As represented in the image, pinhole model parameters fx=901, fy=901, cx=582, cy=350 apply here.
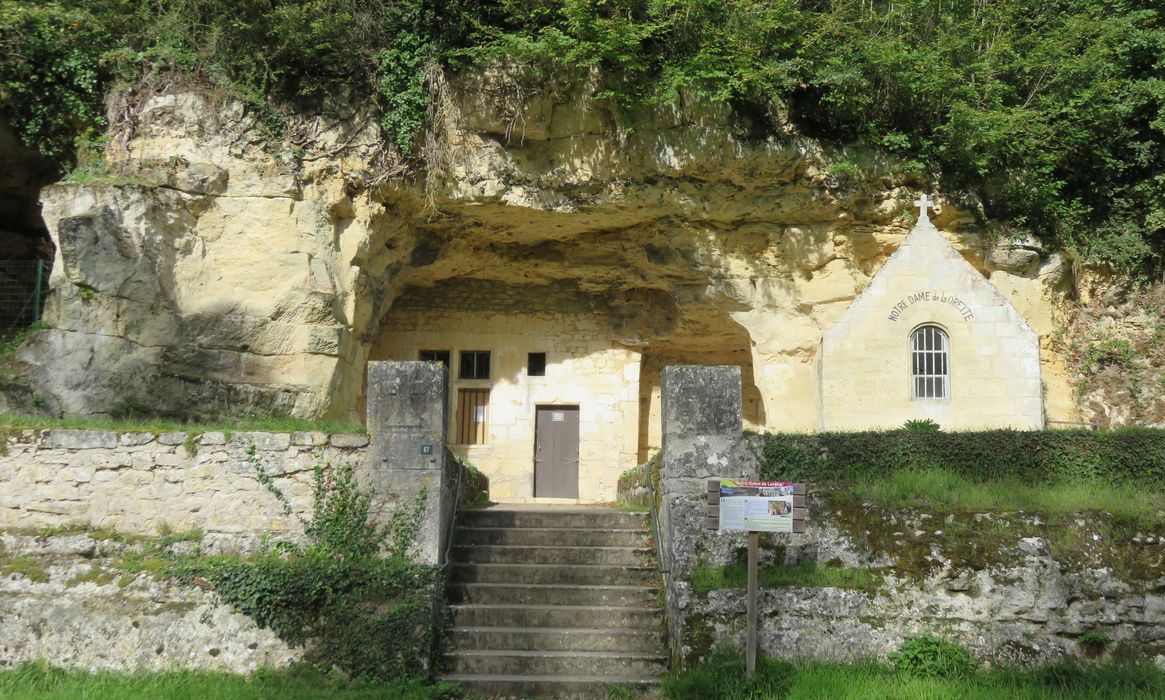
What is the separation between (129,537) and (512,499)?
8053mm

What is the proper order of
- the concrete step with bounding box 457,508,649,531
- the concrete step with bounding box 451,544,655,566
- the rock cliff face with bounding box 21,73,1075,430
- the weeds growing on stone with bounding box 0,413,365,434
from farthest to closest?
the rock cliff face with bounding box 21,73,1075,430 → the concrete step with bounding box 457,508,649,531 → the concrete step with bounding box 451,544,655,566 → the weeds growing on stone with bounding box 0,413,365,434

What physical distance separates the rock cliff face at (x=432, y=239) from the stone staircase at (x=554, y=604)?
4.23 m

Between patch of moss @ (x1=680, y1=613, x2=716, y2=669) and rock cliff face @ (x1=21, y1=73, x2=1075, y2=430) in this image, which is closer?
patch of moss @ (x1=680, y1=613, x2=716, y2=669)

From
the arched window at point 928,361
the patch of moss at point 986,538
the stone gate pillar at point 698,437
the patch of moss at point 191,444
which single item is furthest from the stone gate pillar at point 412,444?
the arched window at point 928,361

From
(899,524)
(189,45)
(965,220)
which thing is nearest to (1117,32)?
(965,220)

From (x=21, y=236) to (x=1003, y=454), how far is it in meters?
15.4

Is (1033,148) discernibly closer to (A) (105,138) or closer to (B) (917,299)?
(B) (917,299)

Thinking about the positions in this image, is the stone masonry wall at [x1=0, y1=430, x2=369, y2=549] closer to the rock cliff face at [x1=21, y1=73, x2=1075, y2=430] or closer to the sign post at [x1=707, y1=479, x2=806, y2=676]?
the rock cliff face at [x1=21, y1=73, x2=1075, y2=430]

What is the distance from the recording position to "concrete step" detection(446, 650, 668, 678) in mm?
7672

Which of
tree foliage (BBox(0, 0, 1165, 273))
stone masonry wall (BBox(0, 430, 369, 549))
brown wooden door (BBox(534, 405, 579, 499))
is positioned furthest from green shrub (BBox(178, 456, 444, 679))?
brown wooden door (BBox(534, 405, 579, 499))

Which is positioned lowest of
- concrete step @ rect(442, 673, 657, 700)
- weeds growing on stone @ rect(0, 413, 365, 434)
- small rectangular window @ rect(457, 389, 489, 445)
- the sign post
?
concrete step @ rect(442, 673, 657, 700)

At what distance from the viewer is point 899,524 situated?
7879mm

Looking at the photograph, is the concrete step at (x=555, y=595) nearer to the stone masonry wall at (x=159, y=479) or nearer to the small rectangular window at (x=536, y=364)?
the stone masonry wall at (x=159, y=479)

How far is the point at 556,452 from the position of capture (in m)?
15.9
